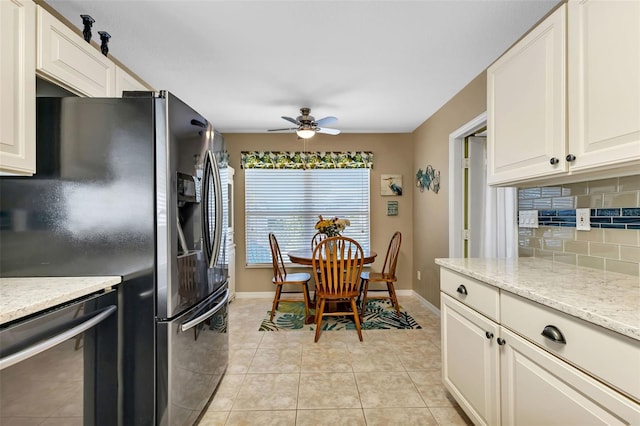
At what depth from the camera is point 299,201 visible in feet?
14.3

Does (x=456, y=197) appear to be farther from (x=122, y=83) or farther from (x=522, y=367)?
(x=122, y=83)

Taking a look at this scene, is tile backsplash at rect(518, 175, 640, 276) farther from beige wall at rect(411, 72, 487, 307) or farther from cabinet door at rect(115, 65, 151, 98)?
cabinet door at rect(115, 65, 151, 98)

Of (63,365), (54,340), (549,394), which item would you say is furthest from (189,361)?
(549,394)

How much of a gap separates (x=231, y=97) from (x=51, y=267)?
222 centimetres

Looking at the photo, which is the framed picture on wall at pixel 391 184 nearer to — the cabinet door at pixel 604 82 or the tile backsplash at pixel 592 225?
the tile backsplash at pixel 592 225

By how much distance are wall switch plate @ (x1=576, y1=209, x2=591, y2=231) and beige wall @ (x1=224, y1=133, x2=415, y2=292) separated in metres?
2.75

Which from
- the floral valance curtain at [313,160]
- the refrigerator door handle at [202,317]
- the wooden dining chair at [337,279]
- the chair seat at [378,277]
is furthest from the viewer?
the floral valance curtain at [313,160]

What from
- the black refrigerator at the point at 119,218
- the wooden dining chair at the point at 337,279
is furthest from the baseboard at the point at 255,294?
the black refrigerator at the point at 119,218

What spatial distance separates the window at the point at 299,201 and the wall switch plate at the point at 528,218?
2.41m

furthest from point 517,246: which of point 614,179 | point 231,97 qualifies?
point 231,97

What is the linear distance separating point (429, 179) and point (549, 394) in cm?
296

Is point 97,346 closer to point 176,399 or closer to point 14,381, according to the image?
point 14,381

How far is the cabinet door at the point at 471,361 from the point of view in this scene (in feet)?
4.38

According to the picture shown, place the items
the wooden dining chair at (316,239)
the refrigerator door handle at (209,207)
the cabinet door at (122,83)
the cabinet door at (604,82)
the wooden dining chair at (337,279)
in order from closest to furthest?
the cabinet door at (604,82) < the refrigerator door handle at (209,207) < the cabinet door at (122,83) < the wooden dining chair at (337,279) < the wooden dining chair at (316,239)
